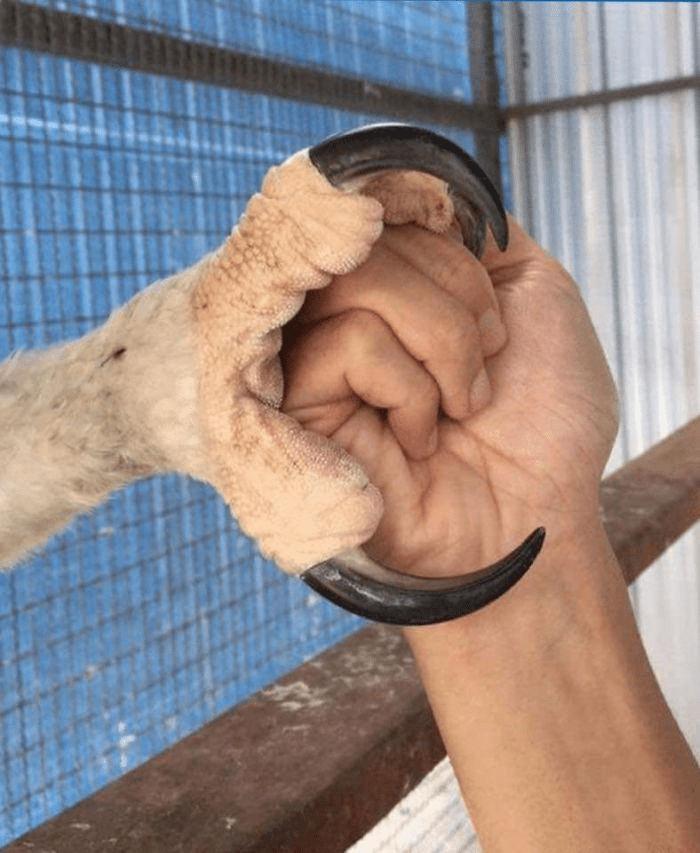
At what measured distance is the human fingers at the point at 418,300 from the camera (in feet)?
2.81

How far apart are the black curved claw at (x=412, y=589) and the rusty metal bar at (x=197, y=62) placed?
7.48ft

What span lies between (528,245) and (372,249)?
34 cm

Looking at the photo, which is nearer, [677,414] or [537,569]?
[537,569]

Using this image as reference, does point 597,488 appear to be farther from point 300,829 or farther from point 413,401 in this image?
point 300,829

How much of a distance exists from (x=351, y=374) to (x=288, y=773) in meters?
0.45

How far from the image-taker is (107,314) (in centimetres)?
325

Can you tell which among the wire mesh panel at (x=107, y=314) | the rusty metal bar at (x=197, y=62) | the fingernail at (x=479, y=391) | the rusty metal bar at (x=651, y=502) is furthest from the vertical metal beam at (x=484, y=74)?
the fingernail at (x=479, y=391)

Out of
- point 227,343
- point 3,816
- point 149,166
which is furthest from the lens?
point 149,166

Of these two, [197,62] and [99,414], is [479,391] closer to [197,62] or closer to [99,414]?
[99,414]

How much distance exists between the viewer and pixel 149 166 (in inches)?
136

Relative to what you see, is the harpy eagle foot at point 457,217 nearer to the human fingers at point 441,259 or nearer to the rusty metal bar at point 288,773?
the human fingers at point 441,259

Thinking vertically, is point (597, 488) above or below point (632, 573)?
above

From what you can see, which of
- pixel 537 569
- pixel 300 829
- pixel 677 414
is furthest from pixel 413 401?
pixel 677 414

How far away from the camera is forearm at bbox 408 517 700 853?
1049 mm
